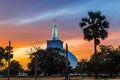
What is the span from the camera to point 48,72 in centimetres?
14650

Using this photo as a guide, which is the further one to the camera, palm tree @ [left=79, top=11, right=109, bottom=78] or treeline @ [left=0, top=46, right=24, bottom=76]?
treeline @ [left=0, top=46, right=24, bottom=76]

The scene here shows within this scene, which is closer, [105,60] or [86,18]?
[86,18]

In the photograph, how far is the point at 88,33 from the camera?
7681 centimetres

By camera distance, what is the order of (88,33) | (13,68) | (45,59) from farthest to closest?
1. (13,68)
2. (45,59)
3. (88,33)

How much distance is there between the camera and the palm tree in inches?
3019

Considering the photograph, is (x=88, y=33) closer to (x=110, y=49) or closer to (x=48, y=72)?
(x=110, y=49)

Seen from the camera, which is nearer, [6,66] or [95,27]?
[95,27]

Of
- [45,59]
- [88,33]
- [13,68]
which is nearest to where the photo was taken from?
[88,33]

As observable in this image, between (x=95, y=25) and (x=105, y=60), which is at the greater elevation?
(x=95, y=25)

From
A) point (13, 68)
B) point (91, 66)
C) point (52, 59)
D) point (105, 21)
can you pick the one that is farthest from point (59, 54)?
point (105, 21)

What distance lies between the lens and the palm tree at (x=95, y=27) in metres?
76.7

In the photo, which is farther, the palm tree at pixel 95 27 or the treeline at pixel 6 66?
the treeline at pixel 6 66

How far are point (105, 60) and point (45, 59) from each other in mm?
43346

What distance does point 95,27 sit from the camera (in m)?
77.9
